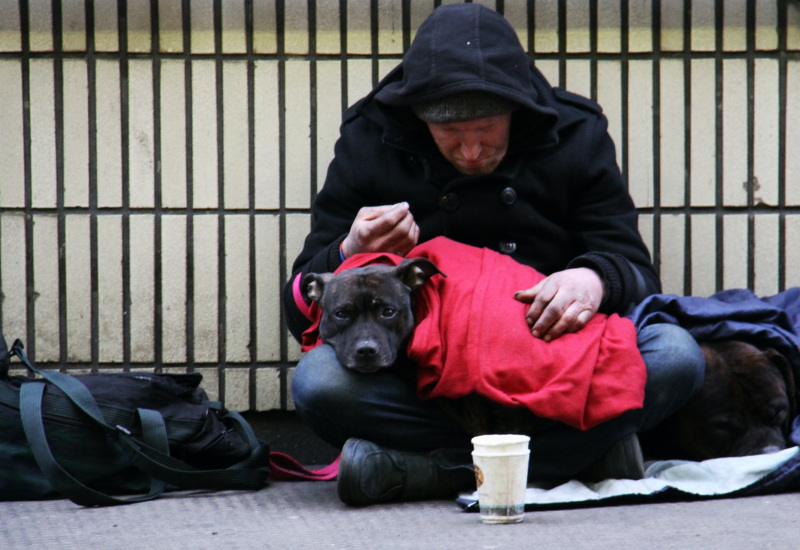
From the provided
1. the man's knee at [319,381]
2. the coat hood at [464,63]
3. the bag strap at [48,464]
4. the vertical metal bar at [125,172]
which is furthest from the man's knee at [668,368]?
the vertical metal bar at [125,172]

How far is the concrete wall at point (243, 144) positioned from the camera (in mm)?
3395

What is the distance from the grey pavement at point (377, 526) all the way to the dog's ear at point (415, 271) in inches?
24.0

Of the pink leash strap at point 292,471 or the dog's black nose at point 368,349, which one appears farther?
the pink leash strap at point 292,471

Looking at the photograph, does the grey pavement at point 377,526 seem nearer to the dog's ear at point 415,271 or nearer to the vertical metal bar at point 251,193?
the dog's ear at point 415,271

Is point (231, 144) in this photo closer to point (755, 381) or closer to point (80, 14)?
point (80, 14)

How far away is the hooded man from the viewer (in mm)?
2662

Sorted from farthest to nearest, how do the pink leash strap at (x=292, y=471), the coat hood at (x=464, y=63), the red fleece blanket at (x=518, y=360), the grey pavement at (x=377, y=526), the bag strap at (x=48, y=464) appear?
the pink leash strap at (x=292, y=471)
the coat hood at (x=464, y=63)
the bag strap at (x=48, y=464)
the red fleece blanket at (x=518, y=360)
the grey pavement at (x=377, y=526)

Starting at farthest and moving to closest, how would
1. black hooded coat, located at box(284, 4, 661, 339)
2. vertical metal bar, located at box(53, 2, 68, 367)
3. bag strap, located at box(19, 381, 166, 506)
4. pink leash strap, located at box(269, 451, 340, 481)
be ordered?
vertical metal bar, located at box(53, 2, 68, 367)
pink leash strap, located at box(269, 451, 340, 481)
black hooded coat, located at box(284, 4, 661, 339)
bag strap, located at box(19, 381, 166, 506)

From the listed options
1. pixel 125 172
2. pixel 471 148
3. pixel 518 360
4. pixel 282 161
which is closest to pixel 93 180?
pixel 125 172

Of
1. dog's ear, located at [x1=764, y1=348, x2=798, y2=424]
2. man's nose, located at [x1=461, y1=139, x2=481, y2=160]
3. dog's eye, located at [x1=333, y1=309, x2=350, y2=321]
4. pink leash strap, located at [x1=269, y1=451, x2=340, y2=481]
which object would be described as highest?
man's nose, located at [x1=461, y1=139, x2=481, y2=160]

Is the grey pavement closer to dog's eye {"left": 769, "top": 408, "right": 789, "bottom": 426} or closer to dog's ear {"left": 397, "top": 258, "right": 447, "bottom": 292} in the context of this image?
dog's eye {"left": 769, "top": 408, "right": 789, "bottom": 426}

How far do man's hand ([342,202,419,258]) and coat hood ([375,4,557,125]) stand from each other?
0.33 m

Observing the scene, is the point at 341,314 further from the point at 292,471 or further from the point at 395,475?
the point at 292,471

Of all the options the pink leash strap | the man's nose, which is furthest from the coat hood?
the pink leash strap
